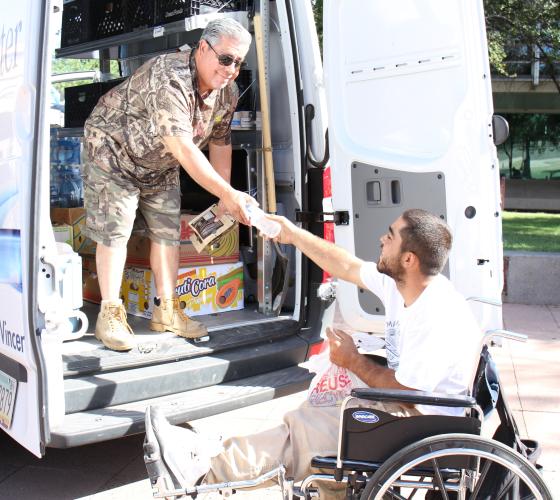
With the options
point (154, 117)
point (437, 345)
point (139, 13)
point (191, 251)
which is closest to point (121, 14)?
point (139, 13)

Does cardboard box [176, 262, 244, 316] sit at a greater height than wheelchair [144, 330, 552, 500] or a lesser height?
greater

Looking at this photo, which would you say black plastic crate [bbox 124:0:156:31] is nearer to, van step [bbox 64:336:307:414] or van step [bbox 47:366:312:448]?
van step [bbox 64:336:307:414]

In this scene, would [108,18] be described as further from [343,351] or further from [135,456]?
[343,351]

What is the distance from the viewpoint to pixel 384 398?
2.47 meters

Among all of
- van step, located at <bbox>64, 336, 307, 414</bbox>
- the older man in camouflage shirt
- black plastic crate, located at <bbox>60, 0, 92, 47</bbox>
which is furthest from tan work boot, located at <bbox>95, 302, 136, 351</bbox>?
black plastic crate, located at <bbox>60, 0, 92, 47</bbox>

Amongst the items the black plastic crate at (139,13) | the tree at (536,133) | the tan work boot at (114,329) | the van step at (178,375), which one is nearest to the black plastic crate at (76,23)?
the black plastic crate at (139,13)

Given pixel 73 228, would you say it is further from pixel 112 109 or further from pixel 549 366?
pixel 549 366

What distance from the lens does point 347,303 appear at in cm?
409

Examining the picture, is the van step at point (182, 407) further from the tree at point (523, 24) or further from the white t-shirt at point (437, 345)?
the tree at point (523, 24)

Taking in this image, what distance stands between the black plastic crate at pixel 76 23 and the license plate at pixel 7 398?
274cm

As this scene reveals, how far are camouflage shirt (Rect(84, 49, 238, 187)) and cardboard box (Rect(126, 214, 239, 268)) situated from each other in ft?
1.42

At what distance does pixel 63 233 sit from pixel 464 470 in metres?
3.21

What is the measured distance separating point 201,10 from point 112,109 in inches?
27.2

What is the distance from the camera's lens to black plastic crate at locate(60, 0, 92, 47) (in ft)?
17.1
